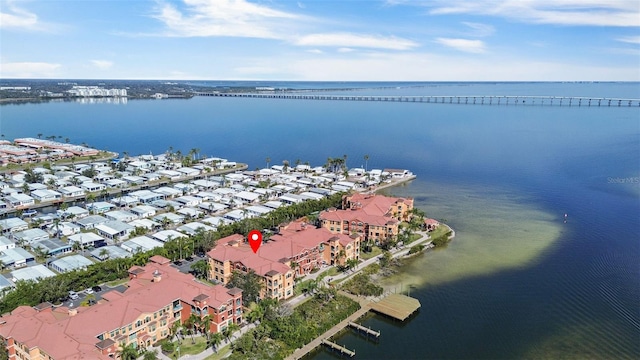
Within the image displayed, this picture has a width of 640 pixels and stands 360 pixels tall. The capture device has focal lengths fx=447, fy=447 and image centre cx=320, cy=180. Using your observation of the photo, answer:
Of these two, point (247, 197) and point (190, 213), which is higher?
point (247, 197)

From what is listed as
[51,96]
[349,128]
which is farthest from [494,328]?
[51,96]

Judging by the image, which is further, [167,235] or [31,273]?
[167,235]

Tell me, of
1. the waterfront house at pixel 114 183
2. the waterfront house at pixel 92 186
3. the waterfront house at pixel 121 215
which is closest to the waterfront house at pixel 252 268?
the waterfront house at pixel 121 215

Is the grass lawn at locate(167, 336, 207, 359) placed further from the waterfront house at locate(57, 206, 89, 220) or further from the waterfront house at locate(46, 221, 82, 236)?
the waterfront house at locate(57, 206, 89, 220)

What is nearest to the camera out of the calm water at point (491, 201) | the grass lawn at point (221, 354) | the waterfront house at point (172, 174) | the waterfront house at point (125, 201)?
the grass lawn at point (221, 354)

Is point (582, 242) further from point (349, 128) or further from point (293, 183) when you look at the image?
point (349, 128)

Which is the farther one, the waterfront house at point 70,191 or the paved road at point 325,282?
the waterfront house at point 70,191

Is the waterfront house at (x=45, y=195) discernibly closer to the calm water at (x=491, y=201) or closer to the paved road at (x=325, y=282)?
the calm water at (x=491, y=201)

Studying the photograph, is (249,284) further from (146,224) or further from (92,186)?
(92,186)

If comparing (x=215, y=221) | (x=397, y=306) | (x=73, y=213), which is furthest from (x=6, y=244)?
(x=397, y=306)
